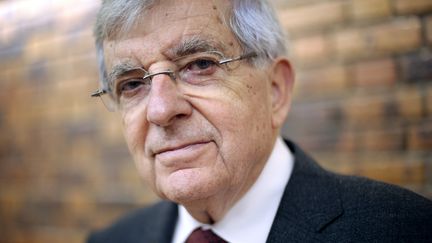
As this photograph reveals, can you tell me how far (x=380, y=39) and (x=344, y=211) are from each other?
2.90 ft

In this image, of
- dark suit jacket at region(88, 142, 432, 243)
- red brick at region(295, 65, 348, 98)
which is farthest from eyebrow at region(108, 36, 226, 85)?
red brick at region(295, 65, 348, 98)

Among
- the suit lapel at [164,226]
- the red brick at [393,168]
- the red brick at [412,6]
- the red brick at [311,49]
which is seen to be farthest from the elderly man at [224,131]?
the red brick at [412,6]

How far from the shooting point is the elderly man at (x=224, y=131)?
1.51 meters

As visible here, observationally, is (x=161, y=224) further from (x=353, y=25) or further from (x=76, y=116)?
(x=76, y=116)

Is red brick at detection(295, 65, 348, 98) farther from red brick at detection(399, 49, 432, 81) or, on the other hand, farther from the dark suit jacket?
the dark suit jacket

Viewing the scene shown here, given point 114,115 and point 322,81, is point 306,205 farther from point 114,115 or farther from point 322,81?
point 114,115

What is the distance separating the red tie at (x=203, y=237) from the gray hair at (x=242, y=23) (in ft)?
2.20

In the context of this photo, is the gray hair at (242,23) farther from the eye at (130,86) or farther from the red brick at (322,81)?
the red brick at (322,81)

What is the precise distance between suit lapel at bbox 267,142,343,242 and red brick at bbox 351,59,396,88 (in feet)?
1.82

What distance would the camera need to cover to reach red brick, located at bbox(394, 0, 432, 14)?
1.94 metres

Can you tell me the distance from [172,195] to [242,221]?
1.00ft

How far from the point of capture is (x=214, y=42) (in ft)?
5.09

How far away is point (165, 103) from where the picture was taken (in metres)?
1.49

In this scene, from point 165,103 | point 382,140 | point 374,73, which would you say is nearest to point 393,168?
point 382,140
